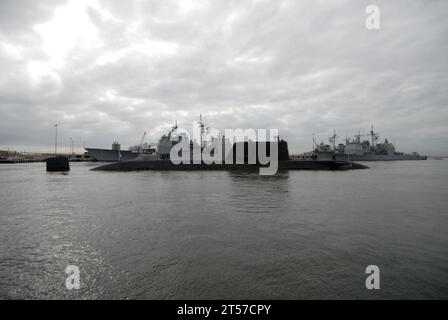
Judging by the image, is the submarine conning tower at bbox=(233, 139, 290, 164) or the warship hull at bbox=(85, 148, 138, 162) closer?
the submarine conning tower at bbox=(233, 139, 290, 164)

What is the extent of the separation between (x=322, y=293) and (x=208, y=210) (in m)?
7.64

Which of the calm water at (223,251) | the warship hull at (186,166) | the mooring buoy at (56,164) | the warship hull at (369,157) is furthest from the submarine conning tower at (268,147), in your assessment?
the warship hull at (369,157)

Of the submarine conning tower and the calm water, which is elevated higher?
the submarine conning tower

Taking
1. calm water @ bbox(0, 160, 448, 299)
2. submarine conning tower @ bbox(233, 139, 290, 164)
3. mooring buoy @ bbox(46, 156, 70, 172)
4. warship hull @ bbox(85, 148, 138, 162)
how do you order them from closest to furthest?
calm water @ bbox(0, 160, 448, 299) → mooring buoy @ bbox(46, 156, 70, 172) → submarine conning tower @ bbox(233, 139, 290, 164) → warship hull @ bbox(85, 148, 138, 162)

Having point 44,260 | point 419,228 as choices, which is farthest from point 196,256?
point 419,228

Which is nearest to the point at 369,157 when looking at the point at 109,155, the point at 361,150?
the point at 361,150

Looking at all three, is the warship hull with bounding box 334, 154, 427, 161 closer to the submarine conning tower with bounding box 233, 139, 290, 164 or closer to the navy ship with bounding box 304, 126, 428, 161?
the navy ship with bounding box 304, 126, 428, 161

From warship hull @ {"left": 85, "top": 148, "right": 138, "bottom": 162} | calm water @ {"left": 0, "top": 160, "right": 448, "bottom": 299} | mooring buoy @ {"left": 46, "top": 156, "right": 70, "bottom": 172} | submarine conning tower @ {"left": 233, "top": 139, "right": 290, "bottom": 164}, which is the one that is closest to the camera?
calm water @ {"left": 0, "top": 160, "right": 448, "bottom": 299}

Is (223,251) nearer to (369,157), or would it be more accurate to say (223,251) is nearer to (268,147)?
(268,147)

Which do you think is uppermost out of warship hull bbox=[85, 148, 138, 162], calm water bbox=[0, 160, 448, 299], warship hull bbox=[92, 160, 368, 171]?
warship hull bbox=[85, 148, 138, 162]

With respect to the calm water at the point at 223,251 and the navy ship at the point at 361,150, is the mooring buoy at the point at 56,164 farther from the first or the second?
the navy ship at the point at 361,150

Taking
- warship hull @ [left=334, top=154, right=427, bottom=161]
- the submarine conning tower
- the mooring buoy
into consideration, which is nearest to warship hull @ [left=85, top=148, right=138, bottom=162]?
the mooring buoy

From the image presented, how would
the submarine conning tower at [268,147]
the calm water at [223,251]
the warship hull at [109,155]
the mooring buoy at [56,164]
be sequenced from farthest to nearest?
1. the warship hull at [109,155]
2. the submarine conning tower at [268,147]
3. the mooring buoy at [56,164]
4. the calm water at [223,251]

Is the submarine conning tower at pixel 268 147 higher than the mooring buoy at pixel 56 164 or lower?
higher
